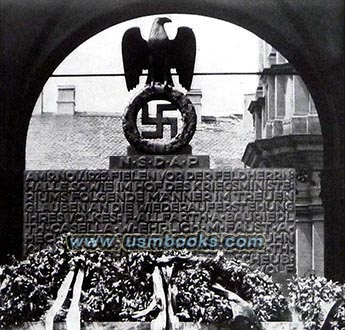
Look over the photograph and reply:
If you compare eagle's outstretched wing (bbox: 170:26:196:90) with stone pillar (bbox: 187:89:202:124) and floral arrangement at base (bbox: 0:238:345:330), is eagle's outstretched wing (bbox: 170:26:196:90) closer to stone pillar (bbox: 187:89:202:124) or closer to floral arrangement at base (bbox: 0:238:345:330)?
floral arrangement at base (bbox: 0:238:345:330)

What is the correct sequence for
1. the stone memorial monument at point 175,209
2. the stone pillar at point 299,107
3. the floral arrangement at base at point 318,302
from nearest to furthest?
the floral arrangement at base at point 318,302 → the stone memorial monument at point 175,209 → the stone pillar at point 299,107

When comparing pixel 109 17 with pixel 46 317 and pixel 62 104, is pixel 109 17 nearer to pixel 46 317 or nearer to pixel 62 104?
pixel 46 317

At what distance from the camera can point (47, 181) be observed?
54.6ft

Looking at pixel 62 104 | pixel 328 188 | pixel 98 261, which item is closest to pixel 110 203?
pixel 98 261

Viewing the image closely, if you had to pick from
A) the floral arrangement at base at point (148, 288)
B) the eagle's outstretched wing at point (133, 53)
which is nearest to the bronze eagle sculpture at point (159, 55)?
the eagle's outstretched wing at point (133, 53)

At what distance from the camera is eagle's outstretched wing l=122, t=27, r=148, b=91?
57.8ft

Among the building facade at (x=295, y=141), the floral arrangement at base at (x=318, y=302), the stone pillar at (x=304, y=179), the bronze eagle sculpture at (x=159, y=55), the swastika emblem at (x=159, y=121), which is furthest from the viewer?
the building facade at (x=295, y=141)

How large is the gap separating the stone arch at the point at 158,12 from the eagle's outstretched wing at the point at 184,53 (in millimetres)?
517

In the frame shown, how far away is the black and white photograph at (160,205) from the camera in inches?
634

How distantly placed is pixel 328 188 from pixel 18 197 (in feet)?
13.5

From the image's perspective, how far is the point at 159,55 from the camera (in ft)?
56.9

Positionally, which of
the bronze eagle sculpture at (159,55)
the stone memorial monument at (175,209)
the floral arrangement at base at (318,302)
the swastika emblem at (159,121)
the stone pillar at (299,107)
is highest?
the bronze eagle sculpture at (159,55)

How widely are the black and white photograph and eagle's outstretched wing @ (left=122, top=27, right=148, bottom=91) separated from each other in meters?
0.01

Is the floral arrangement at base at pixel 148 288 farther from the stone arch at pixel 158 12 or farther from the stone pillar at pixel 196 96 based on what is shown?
the stone pillar at pixel 196 96
